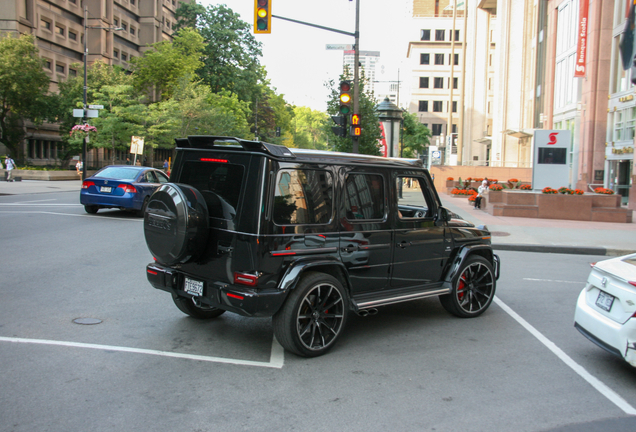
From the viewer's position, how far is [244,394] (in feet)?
14.0

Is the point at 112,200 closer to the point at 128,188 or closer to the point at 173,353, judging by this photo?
the point at 128,188

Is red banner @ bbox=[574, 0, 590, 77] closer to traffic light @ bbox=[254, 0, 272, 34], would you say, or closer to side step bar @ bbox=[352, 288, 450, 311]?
traffic light @ bbox=[254, 0, 272, 34]

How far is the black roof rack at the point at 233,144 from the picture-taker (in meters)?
4.90

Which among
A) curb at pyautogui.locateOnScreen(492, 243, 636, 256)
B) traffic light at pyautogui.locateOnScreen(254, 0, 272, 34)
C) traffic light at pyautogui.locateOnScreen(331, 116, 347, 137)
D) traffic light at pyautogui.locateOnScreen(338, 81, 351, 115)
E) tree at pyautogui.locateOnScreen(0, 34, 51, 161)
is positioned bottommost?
curb at pyautogui.locateOnScreen(492, 243, 636, 256)

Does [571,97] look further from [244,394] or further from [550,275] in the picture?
[244,394]

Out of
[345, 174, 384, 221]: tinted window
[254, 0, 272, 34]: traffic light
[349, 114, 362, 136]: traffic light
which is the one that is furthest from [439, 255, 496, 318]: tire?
[349, 114, 362, 136]: traffic light

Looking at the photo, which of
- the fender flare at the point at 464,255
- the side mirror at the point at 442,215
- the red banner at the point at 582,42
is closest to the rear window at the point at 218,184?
the side mirror at the point at 442,215

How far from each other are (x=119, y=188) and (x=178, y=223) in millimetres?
11730

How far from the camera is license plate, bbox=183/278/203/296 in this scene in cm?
520

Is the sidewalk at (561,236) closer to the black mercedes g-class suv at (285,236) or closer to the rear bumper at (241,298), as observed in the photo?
the black mercedes g-class suv at (285,236)

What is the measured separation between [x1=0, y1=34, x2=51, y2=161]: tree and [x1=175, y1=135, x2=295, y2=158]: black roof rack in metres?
43.9

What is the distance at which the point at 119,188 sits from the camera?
15.8m

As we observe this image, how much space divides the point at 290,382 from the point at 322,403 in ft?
1.58

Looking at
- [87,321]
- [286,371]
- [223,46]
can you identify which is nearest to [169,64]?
[223,46]
